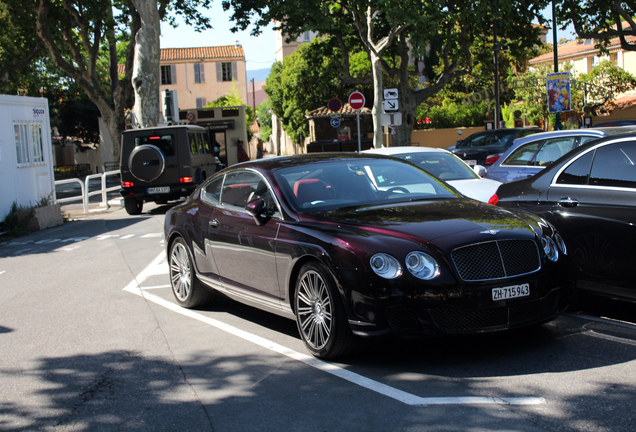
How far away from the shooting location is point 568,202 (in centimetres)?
667

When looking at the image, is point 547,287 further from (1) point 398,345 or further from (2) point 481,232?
(1) point 398,345

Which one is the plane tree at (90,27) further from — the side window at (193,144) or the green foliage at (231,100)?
the green foliage at (231,100)

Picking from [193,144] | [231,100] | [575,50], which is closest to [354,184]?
[193,144]

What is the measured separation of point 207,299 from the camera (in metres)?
7.61

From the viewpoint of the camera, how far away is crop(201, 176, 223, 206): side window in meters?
7.40

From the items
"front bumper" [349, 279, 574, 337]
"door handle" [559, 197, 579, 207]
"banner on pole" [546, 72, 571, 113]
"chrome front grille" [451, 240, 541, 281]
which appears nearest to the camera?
"front bumper" [349, 279, 574, 337]

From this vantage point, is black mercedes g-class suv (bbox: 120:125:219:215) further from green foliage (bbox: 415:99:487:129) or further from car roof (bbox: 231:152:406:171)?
green foliage (bbox: 415:99:487:129)

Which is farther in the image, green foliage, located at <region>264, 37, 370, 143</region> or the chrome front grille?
green foliage, located at <region>264, 37, 370, 143</region>

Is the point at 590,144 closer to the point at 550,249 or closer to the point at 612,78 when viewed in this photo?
the point at 550,249

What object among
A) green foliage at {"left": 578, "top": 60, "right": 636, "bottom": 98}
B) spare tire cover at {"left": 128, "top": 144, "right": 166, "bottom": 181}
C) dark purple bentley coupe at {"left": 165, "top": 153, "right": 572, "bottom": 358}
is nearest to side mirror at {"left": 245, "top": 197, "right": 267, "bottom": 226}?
dark purple bentley coupe at {"left": 165, "top": 153, "right": 572, "bottom": 358}

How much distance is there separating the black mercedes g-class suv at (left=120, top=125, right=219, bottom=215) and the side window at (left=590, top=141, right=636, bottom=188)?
1439 centimetres

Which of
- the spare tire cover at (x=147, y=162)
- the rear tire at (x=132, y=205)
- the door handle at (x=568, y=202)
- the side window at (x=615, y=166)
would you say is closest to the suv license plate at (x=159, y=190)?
the spare tire cover at (x=147, y=162)

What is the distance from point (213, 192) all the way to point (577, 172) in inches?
137

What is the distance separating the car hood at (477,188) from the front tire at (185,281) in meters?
4.21
